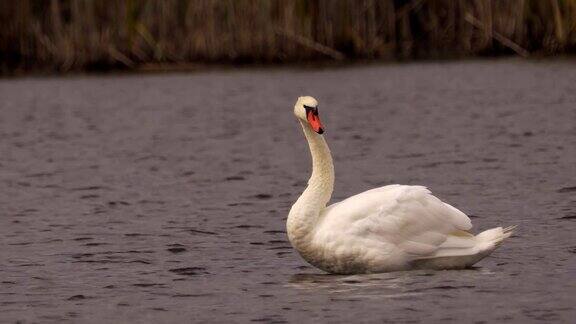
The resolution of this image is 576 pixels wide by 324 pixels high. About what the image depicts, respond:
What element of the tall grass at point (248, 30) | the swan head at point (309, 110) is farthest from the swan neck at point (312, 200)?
the tall grass at point (248, 30)

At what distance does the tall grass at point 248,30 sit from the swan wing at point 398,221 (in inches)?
845

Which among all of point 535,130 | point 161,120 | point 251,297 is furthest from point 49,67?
point 251,297

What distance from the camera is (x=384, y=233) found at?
11.4m

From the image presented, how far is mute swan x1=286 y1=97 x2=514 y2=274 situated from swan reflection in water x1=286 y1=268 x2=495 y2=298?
2.9 inches

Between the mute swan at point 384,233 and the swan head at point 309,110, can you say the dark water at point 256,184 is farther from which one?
A: the swan head at point 309,110

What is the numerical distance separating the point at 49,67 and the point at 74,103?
3.81m

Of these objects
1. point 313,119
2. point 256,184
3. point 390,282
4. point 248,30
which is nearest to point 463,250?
point 390,282

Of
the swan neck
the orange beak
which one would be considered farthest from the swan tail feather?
the orange beak

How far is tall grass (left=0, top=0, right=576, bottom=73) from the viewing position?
33.4 metres

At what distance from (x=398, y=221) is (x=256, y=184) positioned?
6.94m

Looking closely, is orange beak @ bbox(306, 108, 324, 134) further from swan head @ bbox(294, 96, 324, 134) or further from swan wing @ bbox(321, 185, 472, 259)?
swan wing @ bbox(321, 185, 472, 259)

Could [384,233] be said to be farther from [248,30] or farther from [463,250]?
[248,30]

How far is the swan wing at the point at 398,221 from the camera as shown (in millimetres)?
11358

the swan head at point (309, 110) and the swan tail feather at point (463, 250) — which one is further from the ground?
the swan head at point (309, 110)
